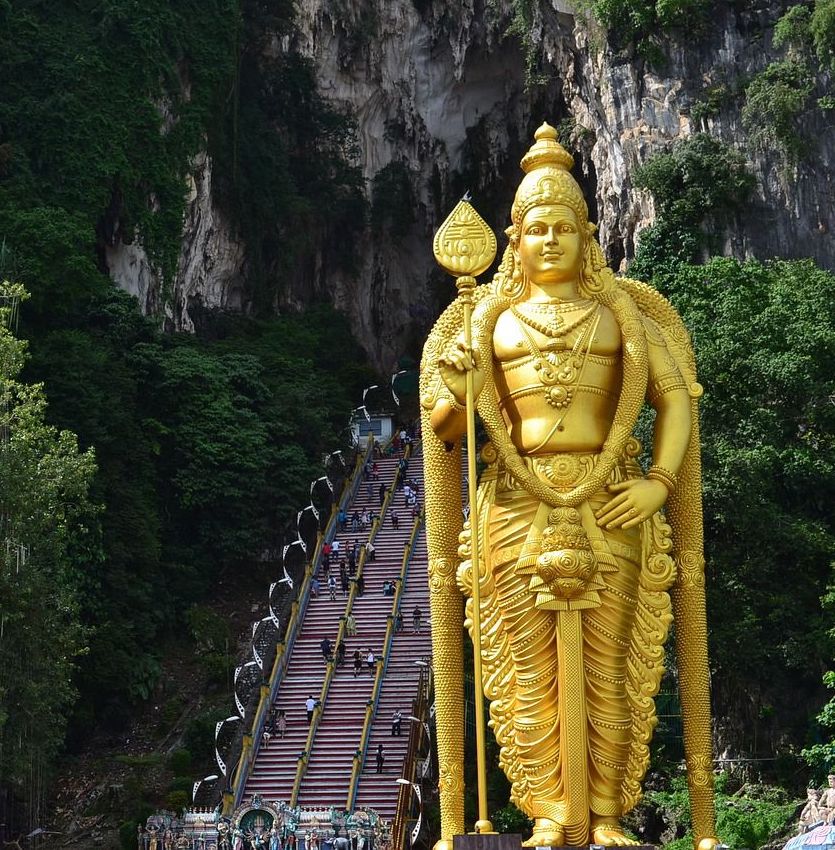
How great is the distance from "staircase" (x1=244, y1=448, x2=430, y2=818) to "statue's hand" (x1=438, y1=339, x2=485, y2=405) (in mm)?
8964

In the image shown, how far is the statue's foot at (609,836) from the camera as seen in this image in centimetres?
1097

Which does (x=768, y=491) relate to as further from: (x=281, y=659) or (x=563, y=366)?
(x=563, y=366)

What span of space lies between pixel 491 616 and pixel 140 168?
2041cm

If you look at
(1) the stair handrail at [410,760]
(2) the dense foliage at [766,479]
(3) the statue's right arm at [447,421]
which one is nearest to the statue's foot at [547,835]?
(3) the statue's right arm at [447,421]

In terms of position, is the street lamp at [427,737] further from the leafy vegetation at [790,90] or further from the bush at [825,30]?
the bush at [825,30]

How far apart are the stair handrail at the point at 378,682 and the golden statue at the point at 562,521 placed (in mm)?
8120

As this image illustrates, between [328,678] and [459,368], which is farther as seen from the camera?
[328,678]

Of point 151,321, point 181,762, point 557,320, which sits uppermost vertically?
point 151,321

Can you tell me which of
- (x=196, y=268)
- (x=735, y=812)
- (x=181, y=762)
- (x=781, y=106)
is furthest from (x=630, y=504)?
(x=196, y=268)

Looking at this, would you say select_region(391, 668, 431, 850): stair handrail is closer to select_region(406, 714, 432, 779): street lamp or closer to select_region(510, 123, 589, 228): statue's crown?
select_region(406, 714, 432, 779): street lamp

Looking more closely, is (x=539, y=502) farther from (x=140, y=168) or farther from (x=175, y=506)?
(x=140, y=168)

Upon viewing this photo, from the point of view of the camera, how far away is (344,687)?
22.3 meters

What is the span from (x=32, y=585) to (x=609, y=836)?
9520 mm

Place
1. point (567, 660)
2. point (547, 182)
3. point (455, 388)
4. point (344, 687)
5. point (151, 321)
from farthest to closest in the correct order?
point (151, 321)
point (344, 687)
point (547, 182)
point (455, 388)
point (567, 660)
